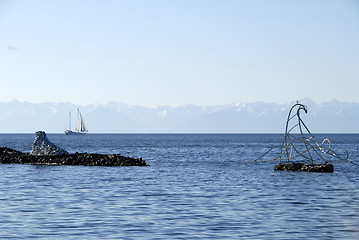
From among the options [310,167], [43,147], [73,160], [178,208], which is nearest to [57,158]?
[73,160]

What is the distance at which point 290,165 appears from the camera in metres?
61.1

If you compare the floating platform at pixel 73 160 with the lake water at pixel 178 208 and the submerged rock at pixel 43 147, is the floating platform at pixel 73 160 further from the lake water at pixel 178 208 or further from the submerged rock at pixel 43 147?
the lake water at pixel 178 208

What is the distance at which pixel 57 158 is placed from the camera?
76.5 m

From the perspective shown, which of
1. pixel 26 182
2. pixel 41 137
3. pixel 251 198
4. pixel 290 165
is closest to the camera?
pixel 251 198

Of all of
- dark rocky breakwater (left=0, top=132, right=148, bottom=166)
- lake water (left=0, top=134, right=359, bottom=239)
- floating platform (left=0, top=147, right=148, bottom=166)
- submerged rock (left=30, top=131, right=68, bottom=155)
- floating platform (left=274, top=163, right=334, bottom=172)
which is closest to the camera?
lake water (left=0, top=134, right=359, bottom=239)

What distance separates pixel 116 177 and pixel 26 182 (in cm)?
890

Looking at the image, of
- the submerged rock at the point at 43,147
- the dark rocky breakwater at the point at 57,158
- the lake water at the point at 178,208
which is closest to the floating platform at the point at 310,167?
the lake water at the point at 178,208

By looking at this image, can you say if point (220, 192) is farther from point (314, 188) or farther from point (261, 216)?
point (261, 216)

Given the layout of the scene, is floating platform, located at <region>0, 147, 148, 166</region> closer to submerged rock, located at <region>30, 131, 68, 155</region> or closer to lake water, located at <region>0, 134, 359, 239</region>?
submerged rock, located at <region>30, 131, 68, 155</region>

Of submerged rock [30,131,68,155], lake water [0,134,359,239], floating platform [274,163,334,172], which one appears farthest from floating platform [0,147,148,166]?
lake water [0,134,359,239]

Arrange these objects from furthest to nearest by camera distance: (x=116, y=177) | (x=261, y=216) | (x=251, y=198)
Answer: (x=116, y=177) < (x=251, y=198) < (x=261, y=216)

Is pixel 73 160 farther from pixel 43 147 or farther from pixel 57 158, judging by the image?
pixel 43 147

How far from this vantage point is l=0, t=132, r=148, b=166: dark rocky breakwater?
7231 centimetres

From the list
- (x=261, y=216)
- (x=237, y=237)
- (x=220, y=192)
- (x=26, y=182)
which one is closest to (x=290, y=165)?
(x=220, y=192)
